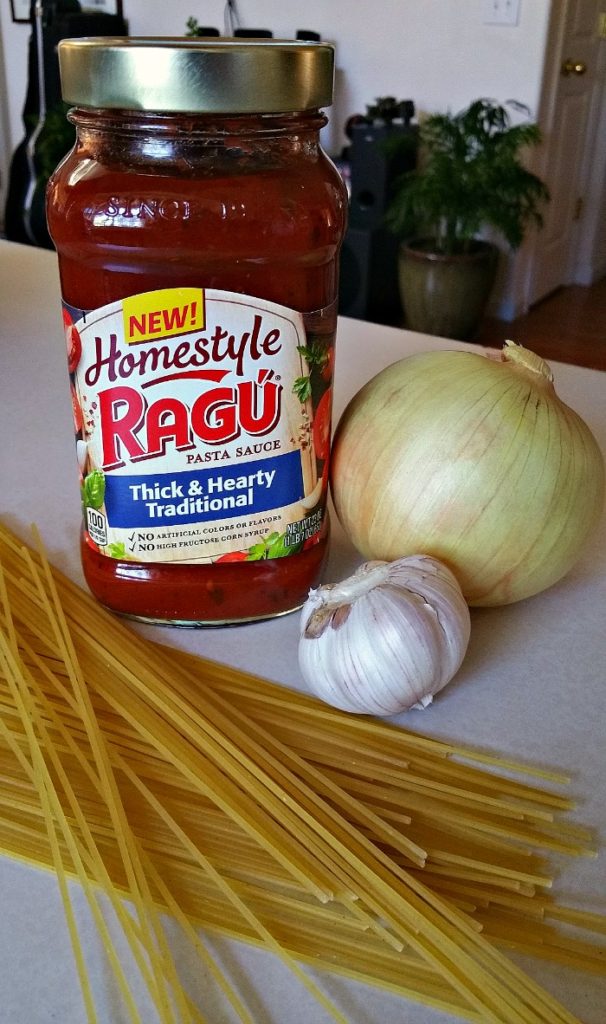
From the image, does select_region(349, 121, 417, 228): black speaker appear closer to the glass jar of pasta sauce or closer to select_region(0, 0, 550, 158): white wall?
select_region(0, 0, 550, 158): white wall

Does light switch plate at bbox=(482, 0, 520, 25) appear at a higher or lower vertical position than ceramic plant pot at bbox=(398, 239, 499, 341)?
higher

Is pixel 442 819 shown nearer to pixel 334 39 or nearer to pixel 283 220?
pixel 283 220

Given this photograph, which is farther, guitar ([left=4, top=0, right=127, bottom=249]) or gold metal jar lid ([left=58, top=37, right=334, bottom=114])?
guitar ([left=4, top=0, right=127, bottom=249])

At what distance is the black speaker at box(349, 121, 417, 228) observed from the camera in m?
2.68

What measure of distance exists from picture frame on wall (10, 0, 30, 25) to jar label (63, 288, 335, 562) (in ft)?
11.9

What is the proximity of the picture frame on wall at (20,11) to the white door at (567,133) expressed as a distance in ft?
6.79

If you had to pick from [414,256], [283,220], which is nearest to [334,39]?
[414,256]


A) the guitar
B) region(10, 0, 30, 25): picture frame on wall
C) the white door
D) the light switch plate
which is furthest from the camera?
region(10, 0, 30, 25): picture frame on wall

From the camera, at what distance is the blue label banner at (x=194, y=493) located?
51 centimetres

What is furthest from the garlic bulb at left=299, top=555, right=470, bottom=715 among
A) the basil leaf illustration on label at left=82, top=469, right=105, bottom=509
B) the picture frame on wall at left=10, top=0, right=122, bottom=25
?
the picture frame on wall at left=10, top=0, right=122, bottom=25

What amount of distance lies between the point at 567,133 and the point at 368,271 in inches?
33.6

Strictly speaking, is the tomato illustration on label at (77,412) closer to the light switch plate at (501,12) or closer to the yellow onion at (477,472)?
the yellow onion at (477,472)

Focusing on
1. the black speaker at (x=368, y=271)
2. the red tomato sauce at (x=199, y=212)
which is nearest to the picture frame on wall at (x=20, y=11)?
the black speaker at (x=368, y=271)

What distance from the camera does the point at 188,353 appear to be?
482mm
